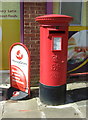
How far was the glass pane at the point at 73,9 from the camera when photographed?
5.23 metres

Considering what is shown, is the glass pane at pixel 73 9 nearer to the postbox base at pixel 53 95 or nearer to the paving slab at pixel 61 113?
the postbox base at pixel 53 95

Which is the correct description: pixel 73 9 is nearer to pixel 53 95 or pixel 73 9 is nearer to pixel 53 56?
pixel 53 56

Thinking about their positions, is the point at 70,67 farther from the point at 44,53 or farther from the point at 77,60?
the point at 44,53

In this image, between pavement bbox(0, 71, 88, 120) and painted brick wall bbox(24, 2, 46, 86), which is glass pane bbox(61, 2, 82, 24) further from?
pavement bbox(0, 71, 88, 120)

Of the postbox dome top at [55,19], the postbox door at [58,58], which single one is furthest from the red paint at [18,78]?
the postbox dome top at [55,19]

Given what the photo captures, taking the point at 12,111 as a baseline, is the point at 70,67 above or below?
above

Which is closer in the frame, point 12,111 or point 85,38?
point 12,111

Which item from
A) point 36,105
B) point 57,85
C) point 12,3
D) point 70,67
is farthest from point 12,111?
point 12,3

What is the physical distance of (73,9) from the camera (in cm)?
533

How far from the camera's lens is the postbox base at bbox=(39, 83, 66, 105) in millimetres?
4133

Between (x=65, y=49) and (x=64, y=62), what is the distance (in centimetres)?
28

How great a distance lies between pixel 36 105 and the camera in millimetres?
4242

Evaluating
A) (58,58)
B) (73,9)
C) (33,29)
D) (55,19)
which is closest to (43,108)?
(58,58)

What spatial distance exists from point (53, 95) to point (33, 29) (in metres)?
1.80
